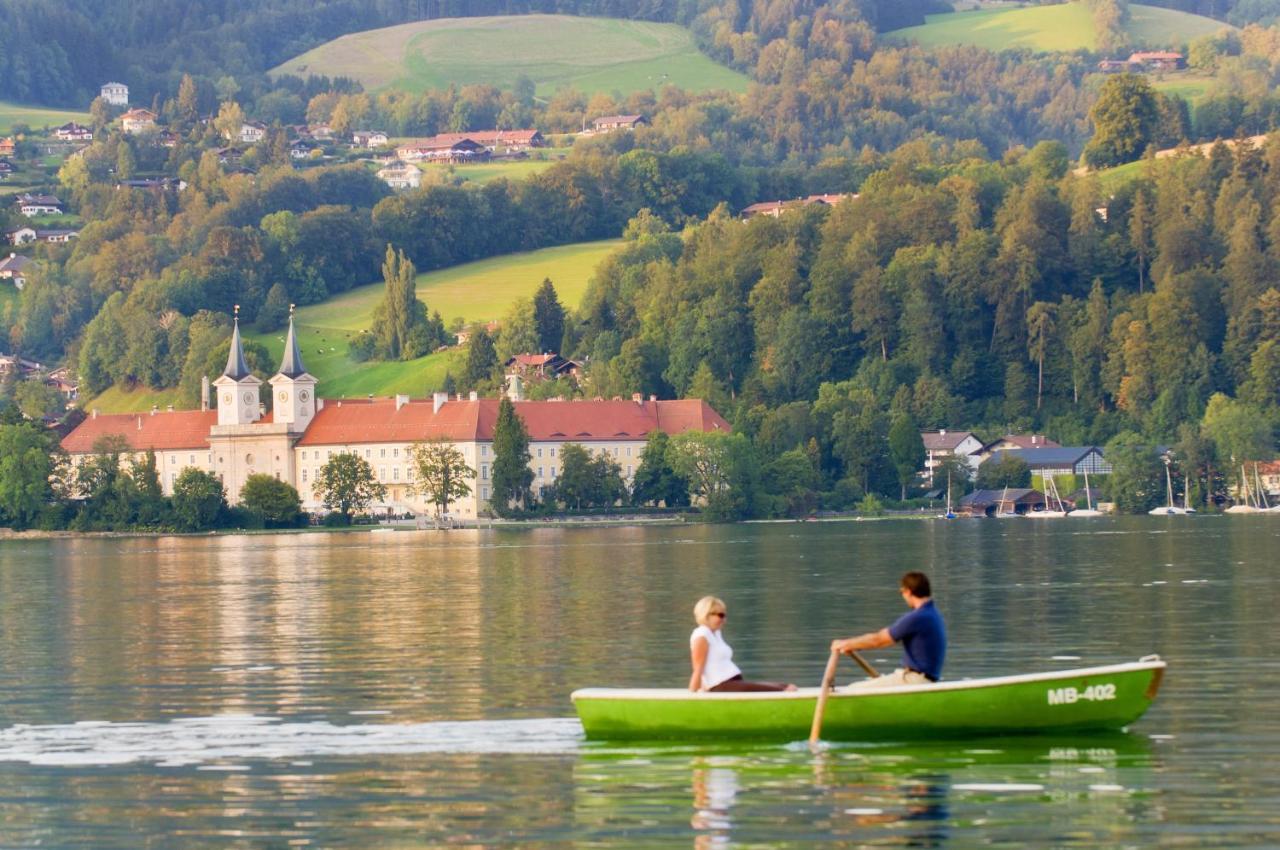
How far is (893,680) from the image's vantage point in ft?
95.8

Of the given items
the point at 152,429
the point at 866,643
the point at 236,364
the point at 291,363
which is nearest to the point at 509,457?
the point at 291,363

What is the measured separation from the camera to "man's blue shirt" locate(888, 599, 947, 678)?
2834 centimetres

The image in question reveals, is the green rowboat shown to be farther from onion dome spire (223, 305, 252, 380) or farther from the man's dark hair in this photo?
onion dome spire (223, 305, 252, 380)

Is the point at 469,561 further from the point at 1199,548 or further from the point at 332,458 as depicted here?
the point at 332,458

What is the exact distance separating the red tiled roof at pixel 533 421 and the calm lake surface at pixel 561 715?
295 ft

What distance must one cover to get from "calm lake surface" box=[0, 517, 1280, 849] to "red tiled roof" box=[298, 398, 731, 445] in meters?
90.0

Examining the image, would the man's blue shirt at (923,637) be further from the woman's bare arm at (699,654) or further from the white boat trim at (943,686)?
the woman's bare arm at (699,654)

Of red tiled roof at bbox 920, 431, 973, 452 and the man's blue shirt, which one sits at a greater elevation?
red tiled roof at bbox 920, 431, 973, 452

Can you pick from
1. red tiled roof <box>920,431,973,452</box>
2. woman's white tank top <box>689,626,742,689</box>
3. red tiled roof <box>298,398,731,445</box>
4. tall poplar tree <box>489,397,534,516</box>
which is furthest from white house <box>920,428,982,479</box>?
woman's white tank top <box>689,626,742,689</box>

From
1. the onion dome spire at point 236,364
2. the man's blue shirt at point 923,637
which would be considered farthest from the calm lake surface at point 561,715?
the onion dome spire at point 236,364

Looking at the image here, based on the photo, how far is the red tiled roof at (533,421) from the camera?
17088 cm

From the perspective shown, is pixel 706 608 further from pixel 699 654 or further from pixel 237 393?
pixel 237 393

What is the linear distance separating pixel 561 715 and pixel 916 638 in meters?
7.03

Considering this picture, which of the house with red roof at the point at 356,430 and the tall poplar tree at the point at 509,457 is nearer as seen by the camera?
the tall poplar tree at the point at 509,457
